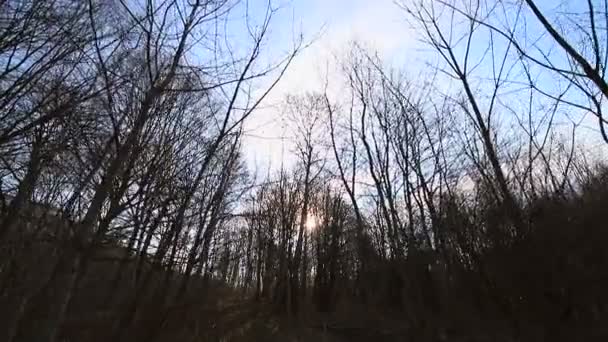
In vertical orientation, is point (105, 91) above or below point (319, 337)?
above

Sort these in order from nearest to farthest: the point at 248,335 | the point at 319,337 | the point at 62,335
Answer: the point at 62,335, the point at 248,335, the point at 319,337

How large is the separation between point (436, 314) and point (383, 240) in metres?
5.70

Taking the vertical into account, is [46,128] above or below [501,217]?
below

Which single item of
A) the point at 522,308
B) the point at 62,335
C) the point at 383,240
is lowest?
the point at 62,335

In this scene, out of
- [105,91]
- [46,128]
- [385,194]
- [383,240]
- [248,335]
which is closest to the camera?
[105,91]

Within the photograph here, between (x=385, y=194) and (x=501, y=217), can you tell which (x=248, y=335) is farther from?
(x=501, y=217)

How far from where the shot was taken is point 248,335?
40.0 ft

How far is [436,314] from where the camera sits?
12.6 m

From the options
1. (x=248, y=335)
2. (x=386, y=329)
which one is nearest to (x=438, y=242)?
(x=386, y=329)

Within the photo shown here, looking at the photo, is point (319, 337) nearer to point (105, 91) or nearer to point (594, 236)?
point (594, 236)

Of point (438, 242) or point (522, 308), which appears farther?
point (438, 242)

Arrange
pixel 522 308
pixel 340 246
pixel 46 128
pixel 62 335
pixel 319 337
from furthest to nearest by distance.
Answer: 1. pixel 340 246
2. pixel 319 337
3. pixel 62 335
4. pixel 522 308
5. pixel 46 128

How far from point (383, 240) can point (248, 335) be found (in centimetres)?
819

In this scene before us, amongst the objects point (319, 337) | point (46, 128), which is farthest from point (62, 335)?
point (46, 128)
